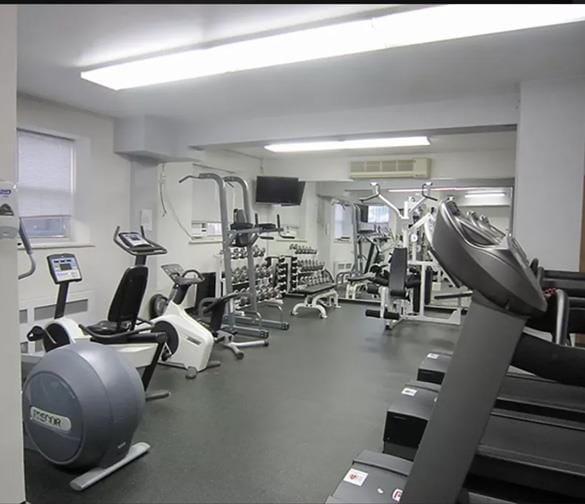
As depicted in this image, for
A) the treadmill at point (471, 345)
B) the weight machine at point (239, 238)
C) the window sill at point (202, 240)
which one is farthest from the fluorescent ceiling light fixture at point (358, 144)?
the treadmill at point (471, 345)

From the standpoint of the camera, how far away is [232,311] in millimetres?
5016

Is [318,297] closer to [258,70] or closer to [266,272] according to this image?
[266,272]

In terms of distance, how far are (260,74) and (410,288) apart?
382 centimetres

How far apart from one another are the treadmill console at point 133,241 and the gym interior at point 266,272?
0.02m

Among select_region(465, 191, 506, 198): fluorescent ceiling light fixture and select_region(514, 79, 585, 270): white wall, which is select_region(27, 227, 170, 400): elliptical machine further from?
select_region(465, 191, 506, 198): fluorescent ceiling light fixture

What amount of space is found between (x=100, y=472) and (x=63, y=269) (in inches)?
62.5

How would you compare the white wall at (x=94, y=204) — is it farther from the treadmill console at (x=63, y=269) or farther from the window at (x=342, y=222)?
the window at (x=342, y=222)

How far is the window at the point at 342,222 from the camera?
1002cm

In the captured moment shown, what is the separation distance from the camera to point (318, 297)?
6.91 meters

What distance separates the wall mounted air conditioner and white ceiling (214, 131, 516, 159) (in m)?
0.13

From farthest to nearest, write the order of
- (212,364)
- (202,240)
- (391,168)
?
(391,168) < (202,240) < (212,364)

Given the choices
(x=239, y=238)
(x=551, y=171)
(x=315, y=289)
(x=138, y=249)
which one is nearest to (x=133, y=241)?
(x=138, y=249)

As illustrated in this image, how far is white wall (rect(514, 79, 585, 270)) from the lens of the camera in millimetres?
3418

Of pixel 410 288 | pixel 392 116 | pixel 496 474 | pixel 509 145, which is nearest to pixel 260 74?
pixel 392 116
